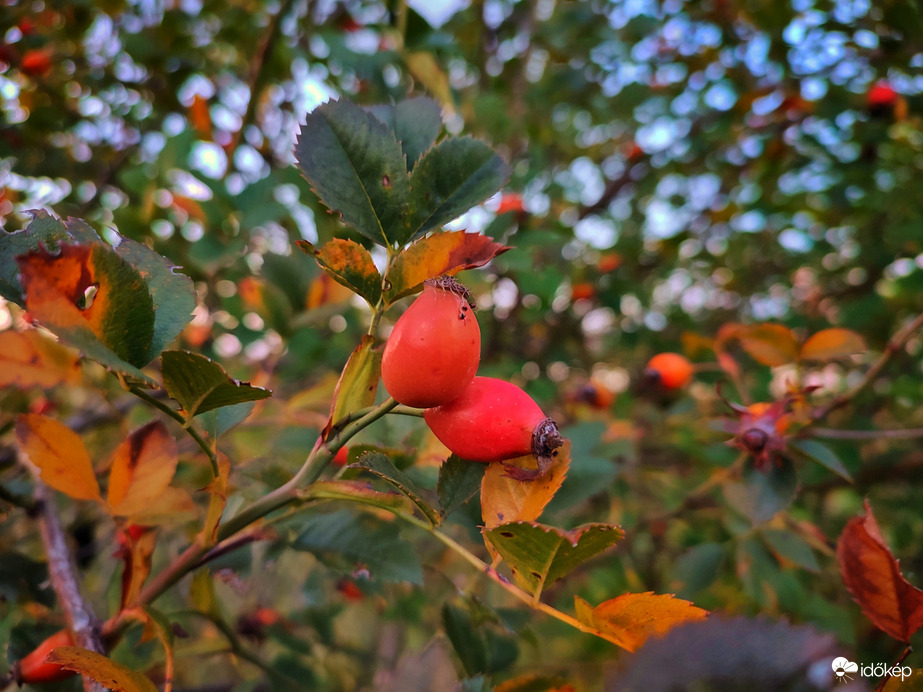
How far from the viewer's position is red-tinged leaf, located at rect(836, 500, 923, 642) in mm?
518

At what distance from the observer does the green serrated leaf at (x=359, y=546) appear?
748 mm

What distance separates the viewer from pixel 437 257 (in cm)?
49

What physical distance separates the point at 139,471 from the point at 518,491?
43cm

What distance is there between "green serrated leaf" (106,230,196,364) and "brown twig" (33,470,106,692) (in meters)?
0.33

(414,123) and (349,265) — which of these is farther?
(414,123)

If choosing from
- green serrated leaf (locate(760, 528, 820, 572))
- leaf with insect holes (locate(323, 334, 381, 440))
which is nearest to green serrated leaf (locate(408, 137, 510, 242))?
leaf with insect holes (locate(323, 334, 381, 440))

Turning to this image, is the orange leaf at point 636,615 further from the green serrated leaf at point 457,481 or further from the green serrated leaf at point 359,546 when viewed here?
the green serrated leaf at point 359,546

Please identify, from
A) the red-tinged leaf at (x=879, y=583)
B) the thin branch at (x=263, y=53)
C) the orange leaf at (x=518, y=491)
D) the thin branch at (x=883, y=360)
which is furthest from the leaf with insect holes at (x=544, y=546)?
the thin branch at (x=263, y=53)

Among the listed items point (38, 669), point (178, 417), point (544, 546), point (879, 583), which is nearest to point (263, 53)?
point (178, 417)

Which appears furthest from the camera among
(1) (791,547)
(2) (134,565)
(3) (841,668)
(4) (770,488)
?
(1) (791,547)

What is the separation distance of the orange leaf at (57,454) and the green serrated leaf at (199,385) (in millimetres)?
195

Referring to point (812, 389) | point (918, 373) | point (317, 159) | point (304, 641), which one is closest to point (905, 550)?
point (918, 373)

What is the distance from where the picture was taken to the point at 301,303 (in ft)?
4.14

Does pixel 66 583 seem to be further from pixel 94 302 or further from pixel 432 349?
pixel 432 349
